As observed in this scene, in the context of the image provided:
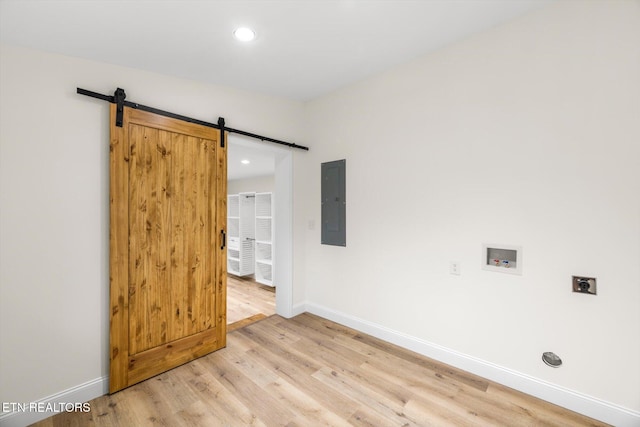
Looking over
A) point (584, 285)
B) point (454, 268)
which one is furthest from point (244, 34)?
point (584, 285)

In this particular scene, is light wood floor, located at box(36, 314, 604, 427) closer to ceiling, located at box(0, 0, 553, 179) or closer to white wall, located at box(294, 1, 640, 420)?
white wall, located at box(294, 1, 640, 420)

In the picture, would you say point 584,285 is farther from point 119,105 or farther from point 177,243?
point 119,105

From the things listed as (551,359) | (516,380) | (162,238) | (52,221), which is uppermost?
(52,221)

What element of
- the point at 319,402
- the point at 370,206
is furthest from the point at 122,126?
the point at 319,402

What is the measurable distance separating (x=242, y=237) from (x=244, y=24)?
473cm

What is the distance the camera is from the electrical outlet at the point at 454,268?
230 cm

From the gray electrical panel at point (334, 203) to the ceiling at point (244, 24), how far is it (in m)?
1.09

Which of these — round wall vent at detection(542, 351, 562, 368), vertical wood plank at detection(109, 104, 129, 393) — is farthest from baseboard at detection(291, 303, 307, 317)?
round wall vent at detection(542, 351, 562, 368)

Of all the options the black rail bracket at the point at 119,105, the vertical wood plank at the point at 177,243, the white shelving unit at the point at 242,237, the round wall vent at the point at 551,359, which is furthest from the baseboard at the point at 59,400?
the white shelving unit at the point at 242,237

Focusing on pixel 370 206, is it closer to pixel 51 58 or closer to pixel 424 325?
pixel 424 325

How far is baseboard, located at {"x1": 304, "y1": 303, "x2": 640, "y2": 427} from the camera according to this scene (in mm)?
1696

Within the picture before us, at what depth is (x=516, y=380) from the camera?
202 centimetres

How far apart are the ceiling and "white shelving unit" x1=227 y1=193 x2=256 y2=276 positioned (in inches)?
150

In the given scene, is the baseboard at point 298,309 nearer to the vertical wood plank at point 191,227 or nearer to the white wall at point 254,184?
the vertical wood plank at point 191,227
